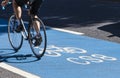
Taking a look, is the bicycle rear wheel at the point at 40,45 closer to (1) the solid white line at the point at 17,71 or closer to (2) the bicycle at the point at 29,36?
(2) the bicycle at the point at 29,36

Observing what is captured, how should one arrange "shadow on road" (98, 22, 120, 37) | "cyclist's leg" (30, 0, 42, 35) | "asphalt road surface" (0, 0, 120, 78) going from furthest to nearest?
"asphalt road surface" (0, 0, 120, 78), "shadow on road" (98, 22, 120, 37), "cyclist's leg" (30, 0, 42, 35)

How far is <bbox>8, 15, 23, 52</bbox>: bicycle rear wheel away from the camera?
9538mm

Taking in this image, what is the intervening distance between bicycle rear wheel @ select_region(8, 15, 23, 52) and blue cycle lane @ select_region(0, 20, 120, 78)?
117 millimetres

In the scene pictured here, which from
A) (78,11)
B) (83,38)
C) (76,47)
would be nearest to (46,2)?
(78,11)

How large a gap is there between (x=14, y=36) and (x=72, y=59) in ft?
4.86

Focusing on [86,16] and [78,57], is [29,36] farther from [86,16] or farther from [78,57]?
[86,16]

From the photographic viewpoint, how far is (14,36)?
970 centimetres

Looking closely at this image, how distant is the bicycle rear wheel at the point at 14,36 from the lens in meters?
9.54

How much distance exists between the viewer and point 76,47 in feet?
33.5

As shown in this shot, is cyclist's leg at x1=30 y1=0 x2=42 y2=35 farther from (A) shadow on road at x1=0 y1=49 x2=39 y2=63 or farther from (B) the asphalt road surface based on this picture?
(B) the asphalt road surface

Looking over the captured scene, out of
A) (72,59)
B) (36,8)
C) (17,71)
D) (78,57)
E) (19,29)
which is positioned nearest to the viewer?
(17,71)

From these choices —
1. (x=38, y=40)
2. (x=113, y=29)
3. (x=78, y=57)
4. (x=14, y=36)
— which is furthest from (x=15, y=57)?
(x=113, y=29)

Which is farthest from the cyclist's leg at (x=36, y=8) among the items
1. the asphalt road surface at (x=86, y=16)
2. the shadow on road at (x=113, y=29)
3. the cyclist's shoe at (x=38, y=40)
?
the shadow on road at (x=113, y=29)

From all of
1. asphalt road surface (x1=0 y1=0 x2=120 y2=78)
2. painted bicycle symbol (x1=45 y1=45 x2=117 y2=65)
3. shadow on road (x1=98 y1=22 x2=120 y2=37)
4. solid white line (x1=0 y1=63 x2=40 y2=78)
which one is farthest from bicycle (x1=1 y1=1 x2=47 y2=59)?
shadow on road (x1=98 y1=22 x2=120 y2=37)
